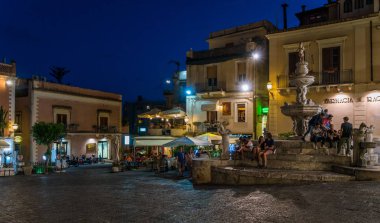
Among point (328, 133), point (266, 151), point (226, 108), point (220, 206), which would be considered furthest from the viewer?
point (226, 108)

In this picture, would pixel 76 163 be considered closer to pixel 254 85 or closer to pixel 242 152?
pixel 254 85

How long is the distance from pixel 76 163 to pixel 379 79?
84.5ft

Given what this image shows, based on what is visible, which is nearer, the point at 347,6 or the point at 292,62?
the point at 347,6

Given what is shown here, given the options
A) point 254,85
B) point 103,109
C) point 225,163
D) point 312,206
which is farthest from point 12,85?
point 312,206

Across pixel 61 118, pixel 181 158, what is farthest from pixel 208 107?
pixel 61 118

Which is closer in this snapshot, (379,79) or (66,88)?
(379,79)

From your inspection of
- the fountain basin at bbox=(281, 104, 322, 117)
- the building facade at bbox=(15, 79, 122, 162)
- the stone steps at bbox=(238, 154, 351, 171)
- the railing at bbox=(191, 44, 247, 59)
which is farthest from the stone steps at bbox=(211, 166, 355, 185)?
the railing at bbox=(191, 44, 247, 59)

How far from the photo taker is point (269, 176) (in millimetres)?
13125

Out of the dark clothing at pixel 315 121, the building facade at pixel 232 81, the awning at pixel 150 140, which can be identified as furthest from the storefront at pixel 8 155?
the dark clothing at pixel 315 121

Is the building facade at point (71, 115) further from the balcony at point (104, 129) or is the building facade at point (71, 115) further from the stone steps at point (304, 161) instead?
the stone steps at point (304, 161)

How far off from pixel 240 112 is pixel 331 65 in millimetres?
8925

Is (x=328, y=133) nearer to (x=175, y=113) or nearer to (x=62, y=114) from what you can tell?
(x=175, y=113)

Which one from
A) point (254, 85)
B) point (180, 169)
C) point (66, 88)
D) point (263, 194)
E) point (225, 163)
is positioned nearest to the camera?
point (263, 194)

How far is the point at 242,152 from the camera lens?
16766mm
